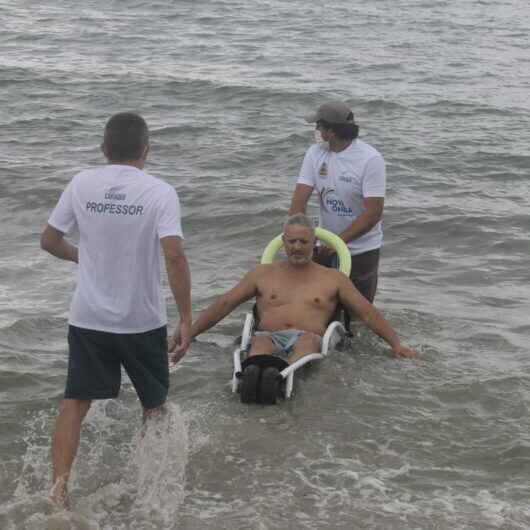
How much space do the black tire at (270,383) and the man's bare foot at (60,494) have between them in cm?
179

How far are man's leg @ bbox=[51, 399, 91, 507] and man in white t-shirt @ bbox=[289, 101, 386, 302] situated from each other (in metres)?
3.02

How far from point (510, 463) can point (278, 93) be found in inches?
575

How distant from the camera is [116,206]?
4.98 m

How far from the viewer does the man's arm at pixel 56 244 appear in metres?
5.21

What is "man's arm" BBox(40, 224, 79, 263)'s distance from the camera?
5.21m

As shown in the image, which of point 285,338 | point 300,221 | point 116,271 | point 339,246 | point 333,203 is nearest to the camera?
point 116,271

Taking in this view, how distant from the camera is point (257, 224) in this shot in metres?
12.5

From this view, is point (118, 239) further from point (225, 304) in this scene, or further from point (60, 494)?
point (225, 304)

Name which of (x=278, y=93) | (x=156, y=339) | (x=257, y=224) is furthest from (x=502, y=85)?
(x=156, y=339)

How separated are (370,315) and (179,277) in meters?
2.46

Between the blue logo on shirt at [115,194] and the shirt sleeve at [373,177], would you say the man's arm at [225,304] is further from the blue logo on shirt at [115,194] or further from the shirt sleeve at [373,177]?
the blue logo on shirt at [115,194]

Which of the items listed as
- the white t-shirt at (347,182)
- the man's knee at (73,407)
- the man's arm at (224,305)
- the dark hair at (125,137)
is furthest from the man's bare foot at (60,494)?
the white t-shirt at (347,182)

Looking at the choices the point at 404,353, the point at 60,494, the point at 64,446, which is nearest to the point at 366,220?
the point at 404,353

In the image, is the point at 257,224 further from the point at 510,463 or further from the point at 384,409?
the point at 510,463
